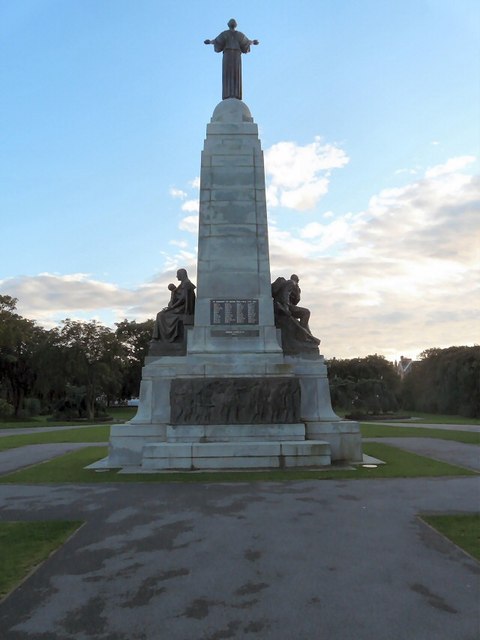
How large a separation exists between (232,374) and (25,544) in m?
7.14

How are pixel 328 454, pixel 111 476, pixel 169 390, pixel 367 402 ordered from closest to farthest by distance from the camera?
pixel 111 476 → pixel 328 454 → pixel 169 390 → pixel 367 402

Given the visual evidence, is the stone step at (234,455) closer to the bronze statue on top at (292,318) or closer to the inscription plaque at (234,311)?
the bronze statue on top at (292,318)

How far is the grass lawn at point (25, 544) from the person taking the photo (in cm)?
515

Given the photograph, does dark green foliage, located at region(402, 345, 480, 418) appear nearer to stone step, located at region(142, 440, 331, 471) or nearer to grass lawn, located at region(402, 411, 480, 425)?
grass lawn, located at region(402, 411, 480, 425)

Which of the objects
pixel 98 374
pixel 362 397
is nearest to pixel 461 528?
pixel 362 397

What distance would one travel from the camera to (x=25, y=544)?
20.2ft

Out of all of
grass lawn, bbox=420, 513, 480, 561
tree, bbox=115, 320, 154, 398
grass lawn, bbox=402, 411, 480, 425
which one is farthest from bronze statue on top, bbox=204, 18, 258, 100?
tree, bbox=115, 320, 154, 398

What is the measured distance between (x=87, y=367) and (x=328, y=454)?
37500 mm

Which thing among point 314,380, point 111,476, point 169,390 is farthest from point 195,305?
point 111,476

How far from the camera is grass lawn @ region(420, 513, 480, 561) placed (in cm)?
588

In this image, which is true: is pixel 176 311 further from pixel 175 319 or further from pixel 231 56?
pixel 231 56

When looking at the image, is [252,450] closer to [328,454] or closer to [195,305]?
[328,454]

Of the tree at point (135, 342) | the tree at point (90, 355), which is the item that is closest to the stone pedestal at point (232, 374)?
the tree at point (90, 355)

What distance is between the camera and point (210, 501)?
8.30 meters
